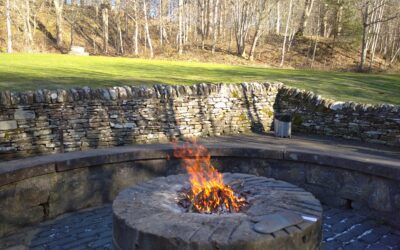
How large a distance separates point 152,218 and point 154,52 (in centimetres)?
2755

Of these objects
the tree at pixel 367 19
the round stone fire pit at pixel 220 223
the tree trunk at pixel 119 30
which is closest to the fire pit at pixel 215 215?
the round stone fire pit at pixel 220 223

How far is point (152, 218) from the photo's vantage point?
3.63 metres

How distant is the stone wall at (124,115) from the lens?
6.30 meters

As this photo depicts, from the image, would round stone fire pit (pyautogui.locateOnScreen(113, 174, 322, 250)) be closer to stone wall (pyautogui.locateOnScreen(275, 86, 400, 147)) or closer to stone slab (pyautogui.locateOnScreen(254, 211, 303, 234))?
stone slab (pyautogui.locateOnScreen(254, 211, 303, 234))

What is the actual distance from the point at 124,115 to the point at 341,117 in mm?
4773

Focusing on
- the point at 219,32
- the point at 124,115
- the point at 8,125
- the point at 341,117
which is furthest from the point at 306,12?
the point at 8,125

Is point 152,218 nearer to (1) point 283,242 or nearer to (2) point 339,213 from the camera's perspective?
(1) point 283,242

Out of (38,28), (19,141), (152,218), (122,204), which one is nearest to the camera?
(152,218)

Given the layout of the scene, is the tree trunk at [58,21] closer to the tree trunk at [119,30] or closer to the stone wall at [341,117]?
the tree trunk at [119,30]

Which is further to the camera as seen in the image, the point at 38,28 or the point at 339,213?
the point at 38,28

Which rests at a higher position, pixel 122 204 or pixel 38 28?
pixel 38 28

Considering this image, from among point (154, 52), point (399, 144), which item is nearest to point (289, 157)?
point (399, 144)

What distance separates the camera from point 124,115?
289 inches

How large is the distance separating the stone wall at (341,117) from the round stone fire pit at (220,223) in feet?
13.1
